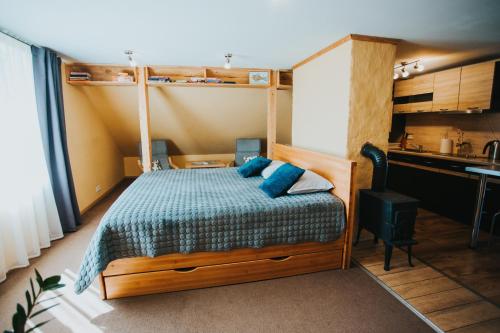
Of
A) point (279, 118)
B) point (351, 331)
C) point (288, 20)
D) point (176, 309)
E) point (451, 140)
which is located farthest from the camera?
point (279, 118)

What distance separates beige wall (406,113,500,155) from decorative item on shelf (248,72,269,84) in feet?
9.34

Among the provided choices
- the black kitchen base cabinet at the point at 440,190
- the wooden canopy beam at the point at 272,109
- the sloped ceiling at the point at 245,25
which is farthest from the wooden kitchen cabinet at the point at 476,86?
the wooden canopy beam at the point at 272,109

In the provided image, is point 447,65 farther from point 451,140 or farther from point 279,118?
point 279,118

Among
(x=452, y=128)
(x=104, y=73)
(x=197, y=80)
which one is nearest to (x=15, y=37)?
(x=104, y=73)

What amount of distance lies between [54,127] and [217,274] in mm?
2491

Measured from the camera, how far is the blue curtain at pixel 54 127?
9.05ft

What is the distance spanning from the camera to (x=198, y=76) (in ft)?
12.8

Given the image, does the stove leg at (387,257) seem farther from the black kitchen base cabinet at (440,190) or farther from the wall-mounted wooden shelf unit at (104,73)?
the wall-mounted wooden shelf unit at (104,73)

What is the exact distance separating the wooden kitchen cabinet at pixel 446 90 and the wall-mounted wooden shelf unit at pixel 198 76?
2478 millimetres

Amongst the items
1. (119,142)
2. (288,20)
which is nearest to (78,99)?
(119,142)

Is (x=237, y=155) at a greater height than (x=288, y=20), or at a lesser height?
lesser

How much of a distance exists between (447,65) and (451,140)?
3.64ft

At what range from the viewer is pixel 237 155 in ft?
17.4

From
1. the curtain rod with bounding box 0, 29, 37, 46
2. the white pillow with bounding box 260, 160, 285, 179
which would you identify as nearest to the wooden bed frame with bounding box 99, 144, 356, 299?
the white pillow with bounding box 260, 160, 285, 179
